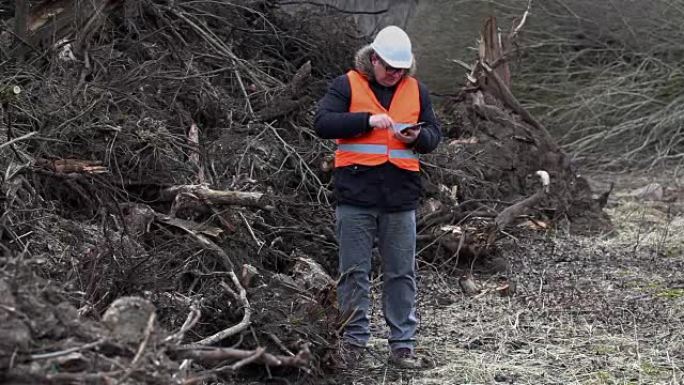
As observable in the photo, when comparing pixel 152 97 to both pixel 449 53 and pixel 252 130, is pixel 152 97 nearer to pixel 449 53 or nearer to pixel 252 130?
pixel 252 130

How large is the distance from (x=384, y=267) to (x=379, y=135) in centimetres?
73

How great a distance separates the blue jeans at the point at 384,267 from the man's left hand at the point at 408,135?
397 millimetres

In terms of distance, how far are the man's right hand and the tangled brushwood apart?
3.17 ft

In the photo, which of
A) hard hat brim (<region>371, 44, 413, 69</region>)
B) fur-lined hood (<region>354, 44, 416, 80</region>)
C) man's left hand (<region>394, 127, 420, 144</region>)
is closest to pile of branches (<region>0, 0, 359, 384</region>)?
man's left hand (<region>394, 127, 420, 144</region>)

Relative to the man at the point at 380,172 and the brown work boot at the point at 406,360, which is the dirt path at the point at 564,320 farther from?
the man at the point at 380,172

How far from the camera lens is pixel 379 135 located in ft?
18.8

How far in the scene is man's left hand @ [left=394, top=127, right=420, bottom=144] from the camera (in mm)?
5684

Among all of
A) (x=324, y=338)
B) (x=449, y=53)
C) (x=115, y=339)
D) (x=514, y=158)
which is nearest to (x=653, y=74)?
(x=449, y=53)

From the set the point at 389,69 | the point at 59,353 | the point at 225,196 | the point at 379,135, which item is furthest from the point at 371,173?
the point at 59,353

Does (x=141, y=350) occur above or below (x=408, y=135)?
above

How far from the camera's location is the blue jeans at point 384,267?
5852 millimetres

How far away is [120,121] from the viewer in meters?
7.23

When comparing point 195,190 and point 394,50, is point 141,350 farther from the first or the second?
point 195,190

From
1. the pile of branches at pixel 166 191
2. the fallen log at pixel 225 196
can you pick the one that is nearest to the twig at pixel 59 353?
the pile of branches at pixel 166 191
